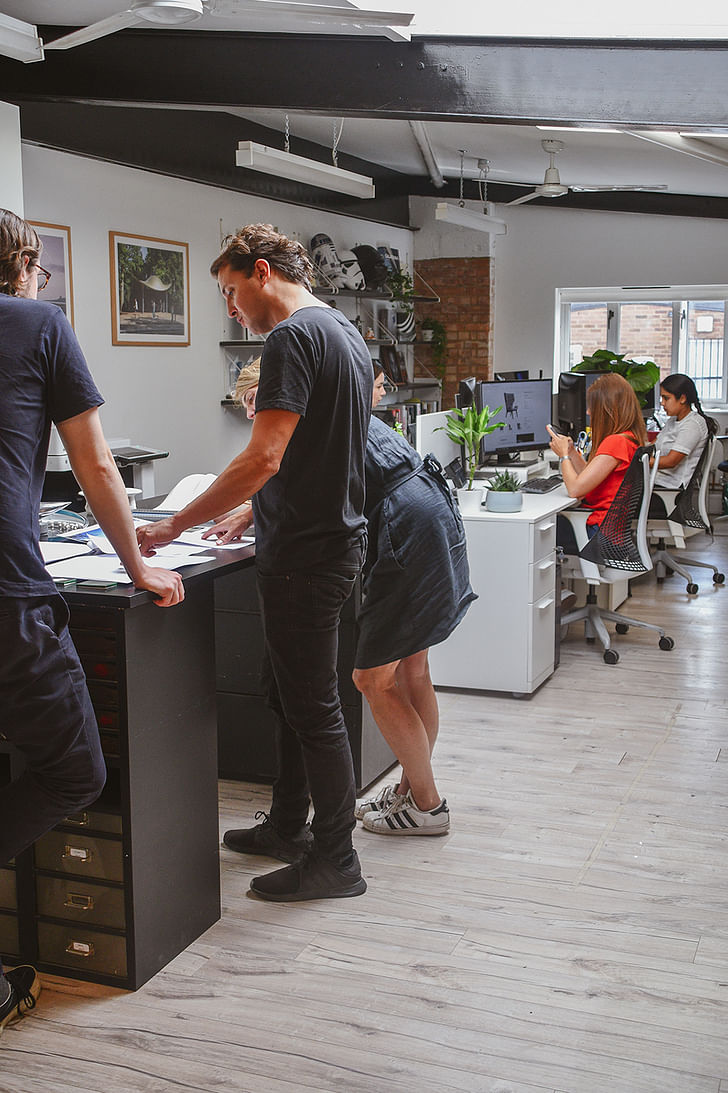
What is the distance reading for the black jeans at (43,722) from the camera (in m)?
1.92

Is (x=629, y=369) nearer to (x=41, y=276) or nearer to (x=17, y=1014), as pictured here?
(x=41, y=276)

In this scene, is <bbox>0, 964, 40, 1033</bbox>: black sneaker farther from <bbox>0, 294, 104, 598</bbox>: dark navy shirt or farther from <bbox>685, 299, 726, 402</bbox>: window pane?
<bbox>685, 299, 726, 402</bbox>: window pane

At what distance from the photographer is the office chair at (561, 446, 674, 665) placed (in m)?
4.91

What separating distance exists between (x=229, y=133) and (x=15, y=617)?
5656 mm

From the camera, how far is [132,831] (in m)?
2.28

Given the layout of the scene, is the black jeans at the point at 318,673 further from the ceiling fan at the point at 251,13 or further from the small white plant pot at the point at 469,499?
the small white plant pot at the point at 469,499

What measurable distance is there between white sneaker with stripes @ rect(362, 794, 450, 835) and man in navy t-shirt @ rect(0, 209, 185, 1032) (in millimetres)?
1257

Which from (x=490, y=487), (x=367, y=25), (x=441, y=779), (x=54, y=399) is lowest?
(x=441, y=779)

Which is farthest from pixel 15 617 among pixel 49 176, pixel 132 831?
pixel 49 176

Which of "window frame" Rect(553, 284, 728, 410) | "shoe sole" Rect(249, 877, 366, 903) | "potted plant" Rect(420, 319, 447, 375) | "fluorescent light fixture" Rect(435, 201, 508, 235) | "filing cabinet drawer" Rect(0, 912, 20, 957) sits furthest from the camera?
"potted plant" Rect(420, 319, 447, 375)

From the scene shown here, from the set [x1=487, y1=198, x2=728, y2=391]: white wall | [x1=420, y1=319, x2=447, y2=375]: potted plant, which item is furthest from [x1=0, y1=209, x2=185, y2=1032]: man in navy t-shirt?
[x1=487, y1=198, x2=728, y2=391]: white wall

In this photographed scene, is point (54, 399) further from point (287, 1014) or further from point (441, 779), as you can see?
point (441, 779)

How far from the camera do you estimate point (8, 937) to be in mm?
2447

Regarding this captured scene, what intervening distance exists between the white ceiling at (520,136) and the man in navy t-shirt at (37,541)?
2.37 metres
